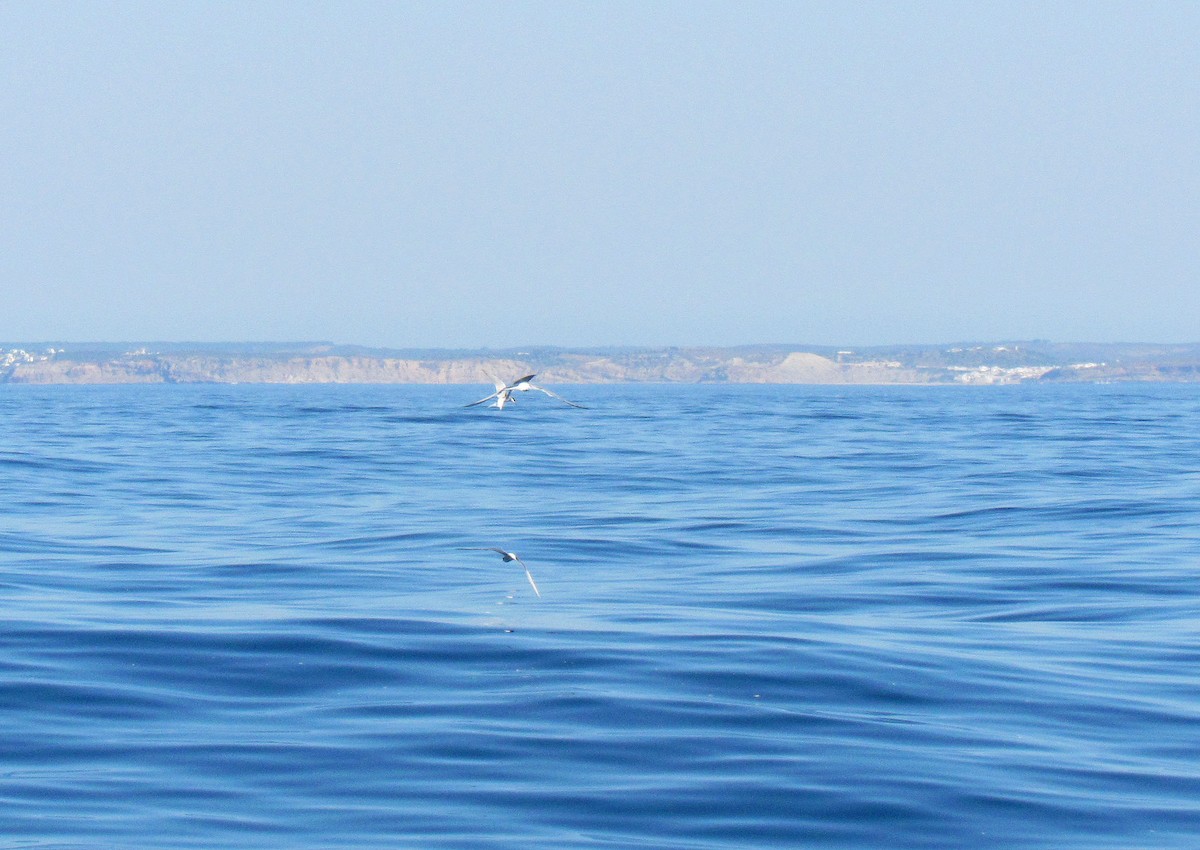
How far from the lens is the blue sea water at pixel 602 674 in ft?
29.4

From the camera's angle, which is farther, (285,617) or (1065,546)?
(1065,546)

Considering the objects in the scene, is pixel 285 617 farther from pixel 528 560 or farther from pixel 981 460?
pixel 981 460

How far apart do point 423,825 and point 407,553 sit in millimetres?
13493

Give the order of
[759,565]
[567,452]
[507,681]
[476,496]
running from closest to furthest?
[507,681]
[759,565]
[476,496]
[567,452]

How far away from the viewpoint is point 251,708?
37.1ft

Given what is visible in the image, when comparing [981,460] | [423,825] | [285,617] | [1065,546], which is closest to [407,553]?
[285,617]

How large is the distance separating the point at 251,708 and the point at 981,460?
119ft

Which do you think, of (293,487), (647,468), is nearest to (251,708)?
(293,487)

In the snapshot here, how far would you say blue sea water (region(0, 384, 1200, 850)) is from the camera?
29.4 ft

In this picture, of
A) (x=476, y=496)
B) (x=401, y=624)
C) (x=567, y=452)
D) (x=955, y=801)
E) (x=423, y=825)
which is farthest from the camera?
(x=567, y=452)

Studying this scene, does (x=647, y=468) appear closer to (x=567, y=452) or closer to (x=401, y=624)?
(x=567, y=452)

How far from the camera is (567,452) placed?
1983 inches

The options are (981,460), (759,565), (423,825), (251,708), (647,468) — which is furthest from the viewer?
(981,460)

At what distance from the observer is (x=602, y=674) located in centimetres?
1265
